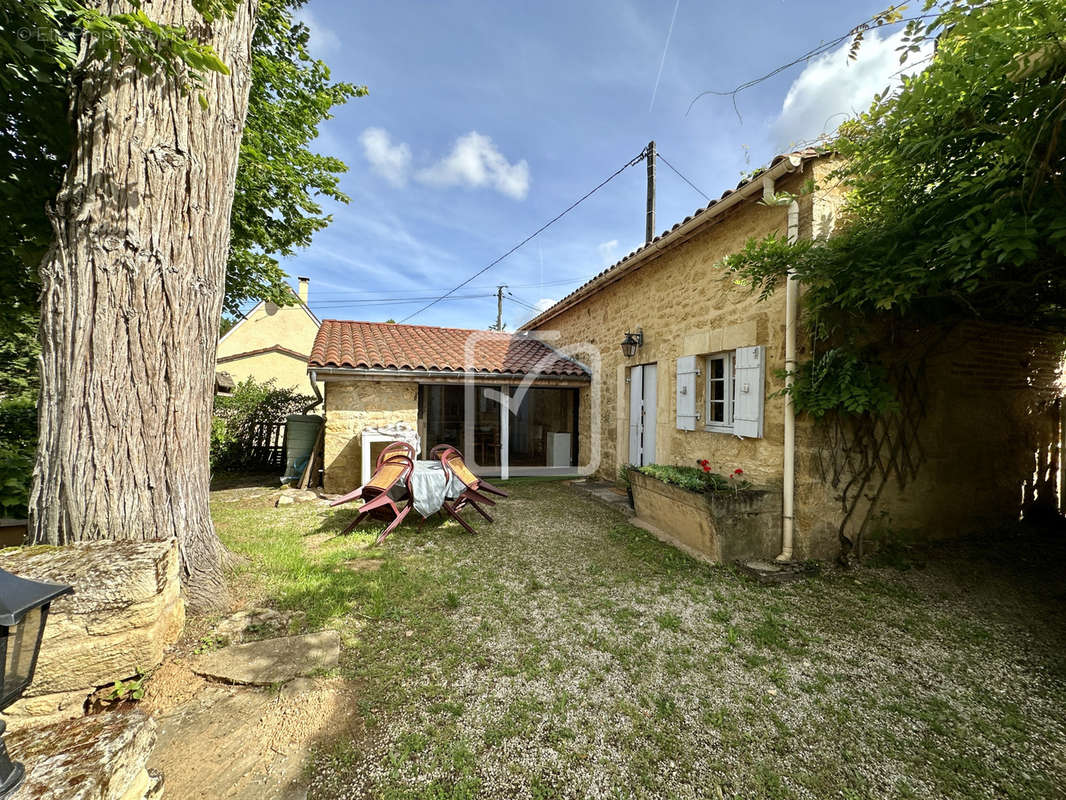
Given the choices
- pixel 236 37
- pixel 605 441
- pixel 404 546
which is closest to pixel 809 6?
pixel 236 37

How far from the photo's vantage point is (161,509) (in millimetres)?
2742

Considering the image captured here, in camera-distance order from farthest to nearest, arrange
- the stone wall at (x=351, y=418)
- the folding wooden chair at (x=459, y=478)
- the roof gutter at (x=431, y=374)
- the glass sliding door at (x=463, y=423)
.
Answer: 1. the glass sliding door at (x=463, y=423)
2. the stone wall at (x=351, y=418)
3. the roof gutter at (x=431, y=374)
4. the folding wooden chair at (x=459, y=478)

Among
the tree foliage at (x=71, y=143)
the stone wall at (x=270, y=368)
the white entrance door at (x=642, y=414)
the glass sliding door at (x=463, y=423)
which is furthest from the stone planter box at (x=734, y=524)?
the stone wall at (x=270, y=368)

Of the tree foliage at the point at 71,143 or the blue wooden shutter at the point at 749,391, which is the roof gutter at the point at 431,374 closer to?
the tree foliage at the point at 71,143

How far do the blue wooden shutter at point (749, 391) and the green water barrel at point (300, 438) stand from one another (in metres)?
7.52

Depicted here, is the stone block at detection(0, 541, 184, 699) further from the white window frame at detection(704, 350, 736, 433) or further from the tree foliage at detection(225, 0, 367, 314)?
the white window frame at detection(704, 350, 736, 433)

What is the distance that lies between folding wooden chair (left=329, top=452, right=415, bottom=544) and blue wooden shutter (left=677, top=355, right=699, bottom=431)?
390 centimetres

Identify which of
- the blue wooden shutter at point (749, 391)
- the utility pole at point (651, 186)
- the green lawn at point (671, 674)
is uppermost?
the utility pole at point (651, 186)

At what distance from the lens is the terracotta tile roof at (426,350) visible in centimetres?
746

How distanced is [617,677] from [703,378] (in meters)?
4.27

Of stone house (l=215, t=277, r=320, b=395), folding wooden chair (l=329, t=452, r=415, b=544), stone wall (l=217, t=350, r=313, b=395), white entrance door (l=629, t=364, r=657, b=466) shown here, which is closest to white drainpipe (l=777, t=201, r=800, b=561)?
white entrance door (l=629, t=364, r=657, b=466)

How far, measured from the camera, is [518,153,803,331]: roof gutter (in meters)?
4.18

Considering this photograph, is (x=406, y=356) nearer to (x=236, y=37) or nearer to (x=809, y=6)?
(x=236, y=37)

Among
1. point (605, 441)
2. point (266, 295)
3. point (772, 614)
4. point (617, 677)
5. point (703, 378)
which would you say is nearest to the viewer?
point (617, 677)
